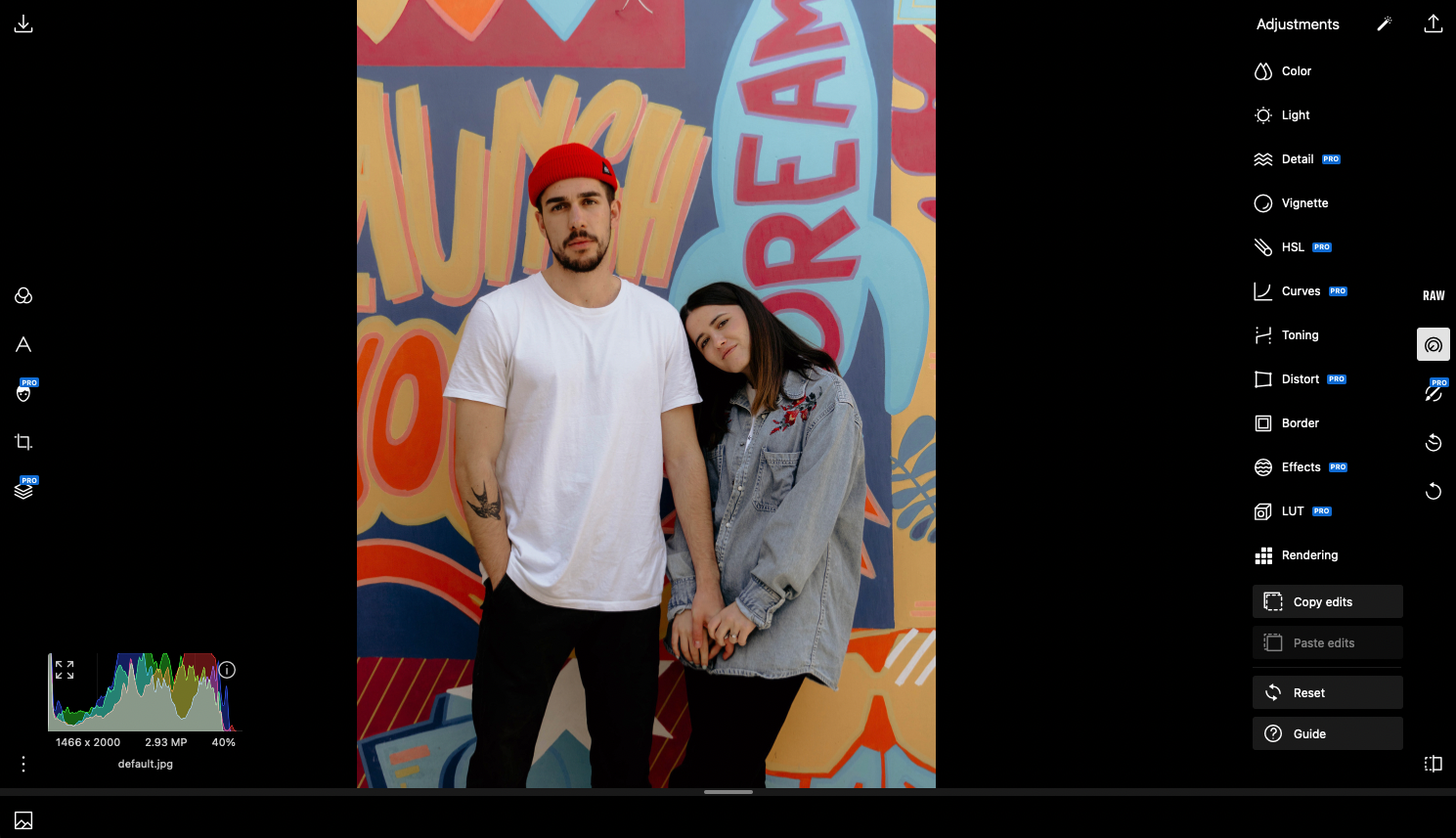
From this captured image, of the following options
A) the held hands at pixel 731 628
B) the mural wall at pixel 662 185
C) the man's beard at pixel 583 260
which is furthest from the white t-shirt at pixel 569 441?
the mural wall at pixel 662 185

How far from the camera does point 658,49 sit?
10.6 ft

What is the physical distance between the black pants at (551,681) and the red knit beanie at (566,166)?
1.39 m

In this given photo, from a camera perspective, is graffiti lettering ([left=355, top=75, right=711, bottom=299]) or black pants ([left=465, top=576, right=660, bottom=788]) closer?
black pants ([left=465, top=576, right=660, bottom=788])

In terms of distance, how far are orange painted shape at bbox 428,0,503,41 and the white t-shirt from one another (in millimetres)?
1447

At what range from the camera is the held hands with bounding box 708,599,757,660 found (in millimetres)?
2514

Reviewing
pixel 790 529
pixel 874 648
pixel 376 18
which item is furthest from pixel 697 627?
pixel 376 18

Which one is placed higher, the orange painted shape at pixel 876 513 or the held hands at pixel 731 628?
the orange painted shape at pixel 876 513

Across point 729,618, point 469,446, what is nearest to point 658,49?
point 469,446

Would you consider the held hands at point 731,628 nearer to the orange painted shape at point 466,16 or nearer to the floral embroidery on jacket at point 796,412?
the floral embroidery on jacket at point 796,412

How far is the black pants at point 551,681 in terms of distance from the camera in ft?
8.20

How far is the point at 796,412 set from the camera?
2.62m

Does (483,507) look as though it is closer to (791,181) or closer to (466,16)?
(791,181)

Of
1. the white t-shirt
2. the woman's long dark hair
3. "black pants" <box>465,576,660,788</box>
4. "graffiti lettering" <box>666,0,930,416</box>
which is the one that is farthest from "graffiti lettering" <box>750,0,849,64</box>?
"black pants" <box>465,576,660,788</box>
